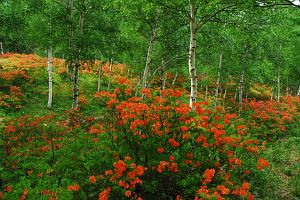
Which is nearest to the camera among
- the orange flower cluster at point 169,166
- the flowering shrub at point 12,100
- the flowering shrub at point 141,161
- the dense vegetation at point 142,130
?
the orange flower cluster at point 169,166

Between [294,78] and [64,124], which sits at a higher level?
[294,78]

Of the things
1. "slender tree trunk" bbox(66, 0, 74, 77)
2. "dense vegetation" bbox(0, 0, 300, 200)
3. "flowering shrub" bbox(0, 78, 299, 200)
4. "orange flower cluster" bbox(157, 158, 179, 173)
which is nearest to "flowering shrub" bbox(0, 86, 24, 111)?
"dense vegetation" bbox(0, 0, 300, 200)

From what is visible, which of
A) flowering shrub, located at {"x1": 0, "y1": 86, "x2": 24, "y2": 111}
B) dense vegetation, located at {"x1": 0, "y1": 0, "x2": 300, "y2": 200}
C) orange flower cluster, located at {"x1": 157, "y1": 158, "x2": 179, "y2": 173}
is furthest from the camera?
flowering shrub, located at {"x1": 0, "y1": 86, "x2": 24, "y2": 111}

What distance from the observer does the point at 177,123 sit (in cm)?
696

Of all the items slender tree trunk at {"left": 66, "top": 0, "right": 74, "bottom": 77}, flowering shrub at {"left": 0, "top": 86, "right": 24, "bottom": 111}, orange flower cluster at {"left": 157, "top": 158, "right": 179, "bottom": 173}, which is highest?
slender tree trunk at {"left": 66, "top": 0, "right": 74, "bottom": 77}

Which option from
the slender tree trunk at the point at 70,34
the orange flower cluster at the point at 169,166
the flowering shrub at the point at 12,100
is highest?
the slender tree trunk at the point at 70,34

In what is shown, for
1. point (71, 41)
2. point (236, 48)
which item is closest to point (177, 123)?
point (71, 41)

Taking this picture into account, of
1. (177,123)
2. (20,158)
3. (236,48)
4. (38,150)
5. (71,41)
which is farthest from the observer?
(236,48)

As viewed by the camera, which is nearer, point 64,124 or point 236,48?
point 64,124

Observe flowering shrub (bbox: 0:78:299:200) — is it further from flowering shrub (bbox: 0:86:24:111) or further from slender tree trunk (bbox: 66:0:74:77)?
flowering shrub (bbox: 0:86:24:111)

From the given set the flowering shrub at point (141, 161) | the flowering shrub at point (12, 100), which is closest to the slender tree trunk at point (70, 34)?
the flowering shrub at point (12, 100)

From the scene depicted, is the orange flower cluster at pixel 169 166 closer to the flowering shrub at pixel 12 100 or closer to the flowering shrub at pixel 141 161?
the flowering shrub at pixel 141 161

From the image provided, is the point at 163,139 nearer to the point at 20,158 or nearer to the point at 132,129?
the point at 132,129

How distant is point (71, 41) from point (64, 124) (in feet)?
16.2
